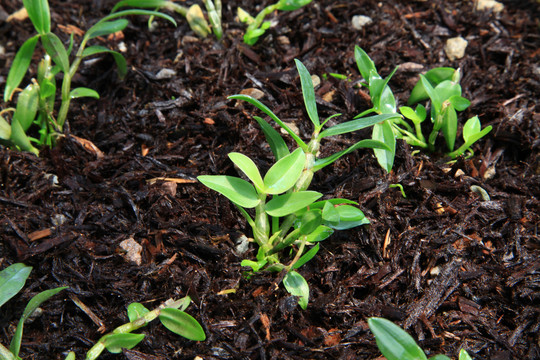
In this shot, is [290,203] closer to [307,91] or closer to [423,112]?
[307,91]

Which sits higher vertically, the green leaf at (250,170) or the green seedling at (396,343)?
the green leaf at (250,170)

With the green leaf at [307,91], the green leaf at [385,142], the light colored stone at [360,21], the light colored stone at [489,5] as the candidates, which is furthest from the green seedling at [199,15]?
the light colored stone at [489,5]

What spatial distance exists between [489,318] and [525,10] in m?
1.74

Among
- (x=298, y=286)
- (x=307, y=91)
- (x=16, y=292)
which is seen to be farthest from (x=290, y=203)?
(x=16, y=292)

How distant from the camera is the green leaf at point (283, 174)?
1.27 meters

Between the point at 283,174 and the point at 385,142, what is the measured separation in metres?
0.50

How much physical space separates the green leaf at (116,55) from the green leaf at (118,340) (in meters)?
1.14

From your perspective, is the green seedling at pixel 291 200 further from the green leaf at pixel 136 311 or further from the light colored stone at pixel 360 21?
the light colored stone at pixel 360 21

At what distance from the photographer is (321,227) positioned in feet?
4.60

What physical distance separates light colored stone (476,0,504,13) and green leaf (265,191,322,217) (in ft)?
5.44

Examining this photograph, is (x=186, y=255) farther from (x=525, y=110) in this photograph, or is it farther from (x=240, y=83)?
(x=525, y=110)

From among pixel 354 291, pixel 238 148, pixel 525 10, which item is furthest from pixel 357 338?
pixel 525 10

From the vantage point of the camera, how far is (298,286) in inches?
54.7

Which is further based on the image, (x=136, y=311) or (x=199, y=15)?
(x=199, y=15)
